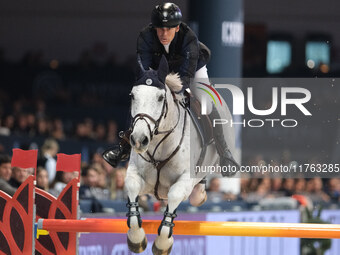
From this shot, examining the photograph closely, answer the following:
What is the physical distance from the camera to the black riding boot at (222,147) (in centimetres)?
675

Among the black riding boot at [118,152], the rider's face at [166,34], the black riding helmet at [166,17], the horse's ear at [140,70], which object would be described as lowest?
the black riding boot at [118,152]

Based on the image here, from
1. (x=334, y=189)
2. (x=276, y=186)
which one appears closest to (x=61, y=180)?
(x=276, y=186)

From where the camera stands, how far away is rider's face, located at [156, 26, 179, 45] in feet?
20.5

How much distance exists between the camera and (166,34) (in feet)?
20.5

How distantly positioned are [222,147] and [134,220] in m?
1.12

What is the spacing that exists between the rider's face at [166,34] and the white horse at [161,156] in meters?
0.27

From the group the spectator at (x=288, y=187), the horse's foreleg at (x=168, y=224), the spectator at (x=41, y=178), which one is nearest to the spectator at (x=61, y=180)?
the spectator at (x=41, y=178)

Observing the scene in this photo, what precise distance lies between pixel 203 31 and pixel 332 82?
6.16m

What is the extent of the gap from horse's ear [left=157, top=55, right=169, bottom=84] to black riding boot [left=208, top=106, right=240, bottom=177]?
85 cm

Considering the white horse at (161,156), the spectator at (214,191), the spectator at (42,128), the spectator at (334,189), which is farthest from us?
the spectator at (334,189)

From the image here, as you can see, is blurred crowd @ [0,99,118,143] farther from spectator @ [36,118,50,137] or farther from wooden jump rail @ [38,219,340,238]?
wooden jump rail @ [38,219,340,238]

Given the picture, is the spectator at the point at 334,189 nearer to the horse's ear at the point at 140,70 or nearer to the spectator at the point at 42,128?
the spectator at the point at 42,128

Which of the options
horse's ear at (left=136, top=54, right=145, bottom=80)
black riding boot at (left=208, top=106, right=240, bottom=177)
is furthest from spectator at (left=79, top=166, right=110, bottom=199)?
horse's ear at (left=136, top=54, right=145, bottom=80)

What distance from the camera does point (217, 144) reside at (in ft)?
22.3
